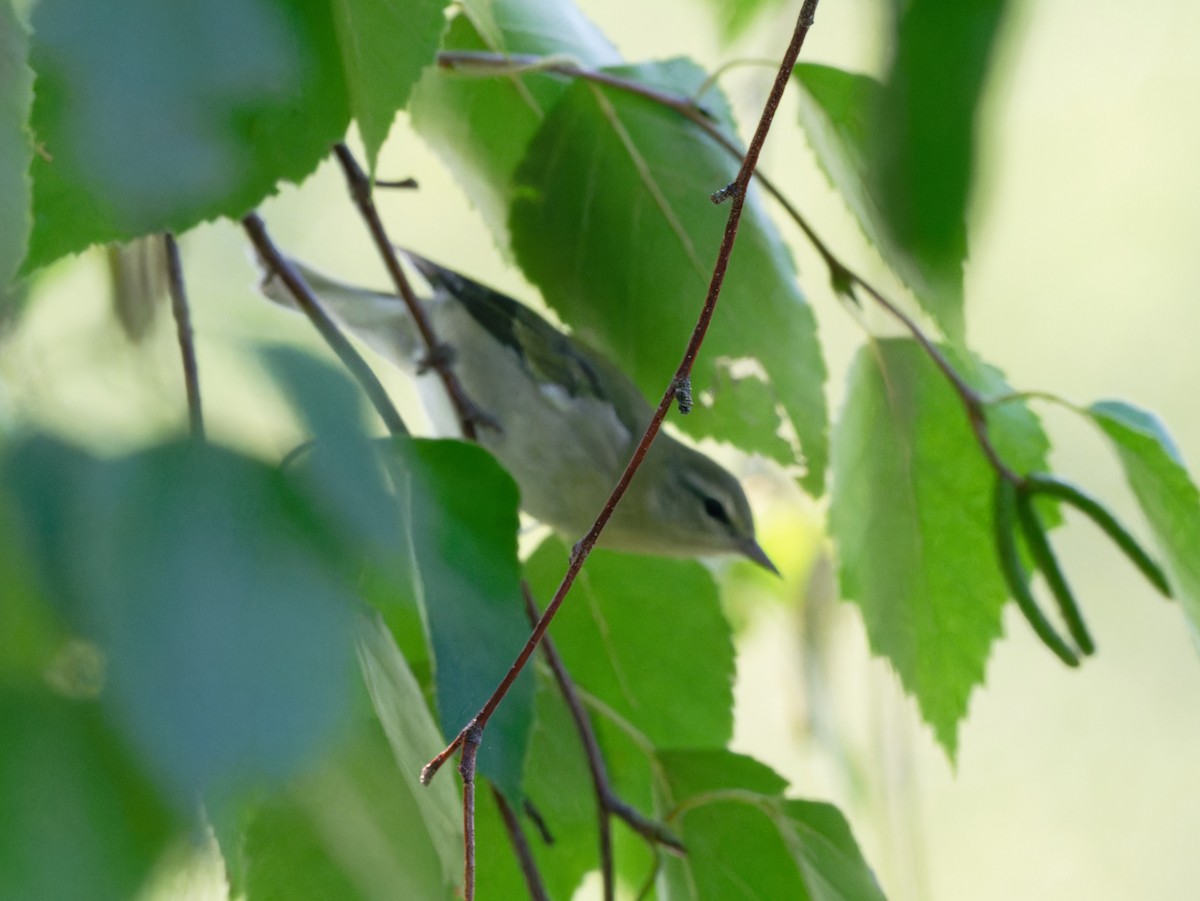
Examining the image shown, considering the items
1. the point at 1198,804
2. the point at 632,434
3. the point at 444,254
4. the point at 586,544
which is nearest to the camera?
the point at 586,544

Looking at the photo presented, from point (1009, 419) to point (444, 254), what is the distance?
3.94ft

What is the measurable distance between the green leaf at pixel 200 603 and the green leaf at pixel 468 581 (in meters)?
0.08

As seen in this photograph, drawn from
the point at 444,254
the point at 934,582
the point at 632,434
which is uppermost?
the point at 934,582

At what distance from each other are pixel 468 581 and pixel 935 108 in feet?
0.76

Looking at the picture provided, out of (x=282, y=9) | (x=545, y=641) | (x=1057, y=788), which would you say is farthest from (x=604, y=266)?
(x=1057, y=788)

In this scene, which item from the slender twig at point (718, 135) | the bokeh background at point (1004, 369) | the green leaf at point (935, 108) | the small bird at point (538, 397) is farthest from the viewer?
the small bird at point (538, 397)

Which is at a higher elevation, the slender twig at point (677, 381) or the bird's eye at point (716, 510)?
the slender twig at point (677, 381)

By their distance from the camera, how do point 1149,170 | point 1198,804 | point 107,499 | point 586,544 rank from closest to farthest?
point 107,499
point 586,544
point 1149,170
point 1198,804

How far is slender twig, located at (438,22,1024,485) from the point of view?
0.50m

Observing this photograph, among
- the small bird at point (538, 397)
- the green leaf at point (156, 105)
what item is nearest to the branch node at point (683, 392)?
the green leaf at point (156, 105)

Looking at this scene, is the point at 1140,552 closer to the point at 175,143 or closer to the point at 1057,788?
the point at 175,143

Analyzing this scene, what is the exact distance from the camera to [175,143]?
224 mm

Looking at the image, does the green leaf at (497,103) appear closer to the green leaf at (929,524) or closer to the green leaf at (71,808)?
the green leaf at (929,524)

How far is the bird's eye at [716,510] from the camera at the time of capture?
2.79 ft
